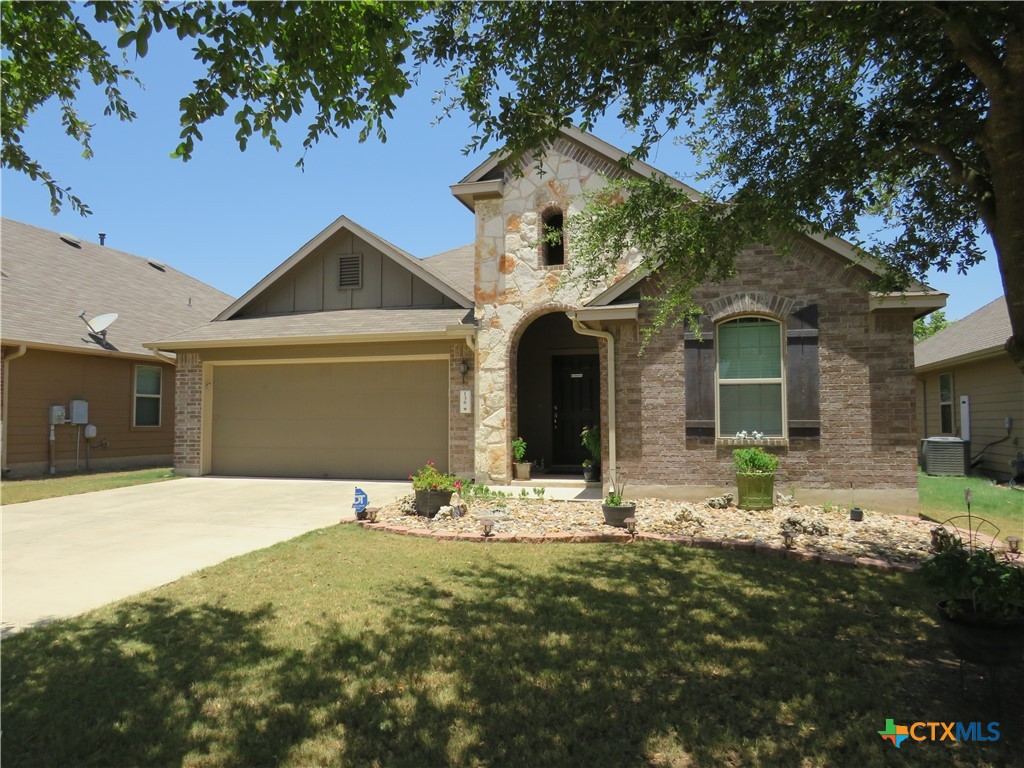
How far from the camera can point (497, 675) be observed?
12.7 feet

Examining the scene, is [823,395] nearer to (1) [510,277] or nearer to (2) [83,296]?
(1) [510,277]

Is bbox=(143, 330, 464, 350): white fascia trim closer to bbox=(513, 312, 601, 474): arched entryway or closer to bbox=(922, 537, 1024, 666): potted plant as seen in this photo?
bbox=(513, 312, 601, 474): arched entryway

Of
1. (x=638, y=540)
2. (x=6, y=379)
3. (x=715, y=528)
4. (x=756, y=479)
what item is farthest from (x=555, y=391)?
(x=6, y=379)

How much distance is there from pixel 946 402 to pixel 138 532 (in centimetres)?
2057

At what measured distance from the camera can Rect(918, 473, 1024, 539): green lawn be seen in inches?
350

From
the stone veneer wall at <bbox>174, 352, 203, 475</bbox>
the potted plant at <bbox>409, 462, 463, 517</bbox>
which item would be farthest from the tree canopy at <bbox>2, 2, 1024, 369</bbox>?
the stone veneer wall at <bbox>174, 352, 203, 475</bbox>

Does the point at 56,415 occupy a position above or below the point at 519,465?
above

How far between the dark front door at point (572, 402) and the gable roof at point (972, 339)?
711cm

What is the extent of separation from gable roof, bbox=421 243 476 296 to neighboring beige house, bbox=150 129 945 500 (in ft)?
0.38

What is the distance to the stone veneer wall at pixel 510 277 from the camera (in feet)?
38.9

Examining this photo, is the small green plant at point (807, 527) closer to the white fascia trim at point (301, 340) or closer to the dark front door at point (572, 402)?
the dark front door at point (572, 402)

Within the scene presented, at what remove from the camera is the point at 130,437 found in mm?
17125

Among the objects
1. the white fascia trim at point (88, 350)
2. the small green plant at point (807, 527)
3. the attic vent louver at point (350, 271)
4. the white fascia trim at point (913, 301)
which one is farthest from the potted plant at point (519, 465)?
the white fascia trim at point (88, 350)

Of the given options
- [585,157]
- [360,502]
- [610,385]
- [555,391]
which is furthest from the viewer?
[555,391]
